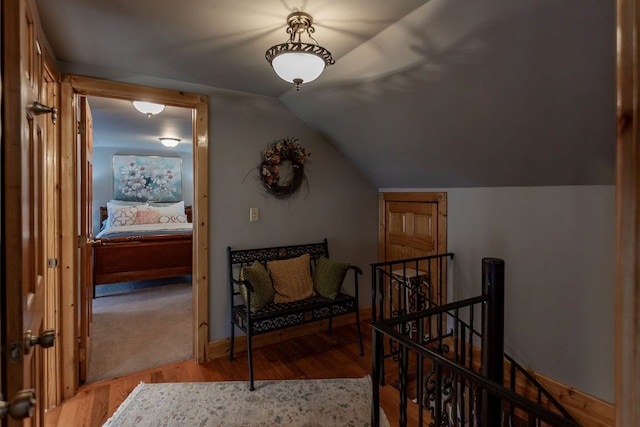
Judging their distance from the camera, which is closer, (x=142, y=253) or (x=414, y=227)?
(x=414, y=227)

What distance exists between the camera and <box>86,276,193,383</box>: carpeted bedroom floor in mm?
2816

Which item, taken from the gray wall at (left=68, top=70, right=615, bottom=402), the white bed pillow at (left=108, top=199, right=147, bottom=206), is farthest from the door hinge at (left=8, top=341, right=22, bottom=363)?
the white bed pillow at (left=108, top=199, right=147, bottom=206)

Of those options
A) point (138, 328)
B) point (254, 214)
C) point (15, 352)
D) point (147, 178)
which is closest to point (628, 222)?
point (15, 352)

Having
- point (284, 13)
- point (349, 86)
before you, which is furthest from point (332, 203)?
point (284, 13)

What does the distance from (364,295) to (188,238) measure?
9.25 feet

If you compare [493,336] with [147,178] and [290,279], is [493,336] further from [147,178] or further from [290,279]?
[147,178]

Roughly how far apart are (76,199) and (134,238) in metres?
2.64

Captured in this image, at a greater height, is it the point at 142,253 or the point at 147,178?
the point at 147,178

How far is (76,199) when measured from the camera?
2.36 m

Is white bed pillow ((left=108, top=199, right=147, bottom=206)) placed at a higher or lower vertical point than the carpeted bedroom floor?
higher

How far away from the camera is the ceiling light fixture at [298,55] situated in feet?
5.52

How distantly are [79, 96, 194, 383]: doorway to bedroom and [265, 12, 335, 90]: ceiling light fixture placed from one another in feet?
5.54

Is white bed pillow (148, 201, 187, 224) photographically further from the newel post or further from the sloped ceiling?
the newel post

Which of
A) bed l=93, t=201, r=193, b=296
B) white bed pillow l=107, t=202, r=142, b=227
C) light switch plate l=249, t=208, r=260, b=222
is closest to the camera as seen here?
light switch plate l=249, t=208, r=260, b=222
